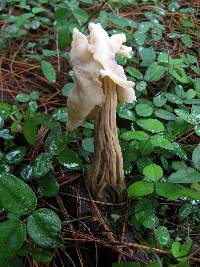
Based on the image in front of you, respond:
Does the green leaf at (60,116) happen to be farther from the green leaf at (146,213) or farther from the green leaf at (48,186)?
the green leaf at (146,213)

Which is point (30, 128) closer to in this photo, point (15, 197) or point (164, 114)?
point (15, 197)

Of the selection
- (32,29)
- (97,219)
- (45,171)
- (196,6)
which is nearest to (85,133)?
(45,171)

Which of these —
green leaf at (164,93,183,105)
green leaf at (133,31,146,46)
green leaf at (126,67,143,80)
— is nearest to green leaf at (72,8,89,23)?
green leaf at (133,31,146,46)

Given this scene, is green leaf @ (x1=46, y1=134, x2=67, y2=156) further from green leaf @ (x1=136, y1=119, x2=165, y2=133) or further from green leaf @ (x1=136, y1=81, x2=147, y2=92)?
green leaf @ (x1=136, y1=81, x2=147, y2=92)

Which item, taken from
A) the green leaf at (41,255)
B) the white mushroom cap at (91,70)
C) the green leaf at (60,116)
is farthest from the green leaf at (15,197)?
the green leaf at (60,116)

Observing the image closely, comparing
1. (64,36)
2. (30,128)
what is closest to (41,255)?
(30,128)

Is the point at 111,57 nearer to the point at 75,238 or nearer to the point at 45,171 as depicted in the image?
the point at 45,171
